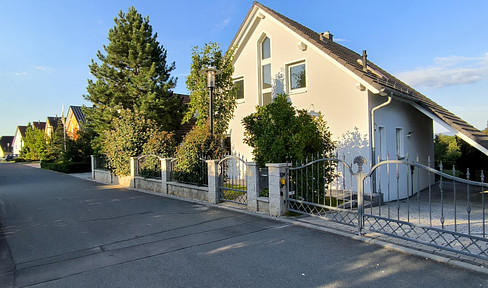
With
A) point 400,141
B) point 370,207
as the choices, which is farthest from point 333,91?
point 370,207

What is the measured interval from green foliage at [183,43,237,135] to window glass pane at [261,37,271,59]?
172 cm

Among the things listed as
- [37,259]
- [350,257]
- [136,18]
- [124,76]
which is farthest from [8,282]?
[136,18]

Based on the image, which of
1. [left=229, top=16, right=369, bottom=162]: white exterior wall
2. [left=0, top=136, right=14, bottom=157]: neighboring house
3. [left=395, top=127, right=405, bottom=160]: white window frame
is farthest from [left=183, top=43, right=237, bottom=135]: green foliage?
[left=0, top=136, right=14, bottom=157]: neighboring house

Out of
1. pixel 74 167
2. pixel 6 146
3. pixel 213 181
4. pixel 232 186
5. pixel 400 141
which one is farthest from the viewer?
pixel 6 146

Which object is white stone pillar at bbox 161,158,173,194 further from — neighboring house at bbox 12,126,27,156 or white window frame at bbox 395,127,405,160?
neighboring house at bbox 12,126,27,156

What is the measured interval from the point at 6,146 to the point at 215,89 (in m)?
109

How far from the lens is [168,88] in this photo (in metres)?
18.8

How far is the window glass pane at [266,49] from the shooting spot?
13.0 metres

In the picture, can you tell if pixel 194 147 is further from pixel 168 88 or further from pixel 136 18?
pixel 136 18

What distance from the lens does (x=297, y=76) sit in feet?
38.8

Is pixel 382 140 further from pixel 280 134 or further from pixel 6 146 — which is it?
pixel 6 146

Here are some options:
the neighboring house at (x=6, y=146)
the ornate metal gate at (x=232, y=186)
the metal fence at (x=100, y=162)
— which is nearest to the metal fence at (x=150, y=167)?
the ornate metal gate at (x=232, y=186)

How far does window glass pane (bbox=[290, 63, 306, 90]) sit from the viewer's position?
11.5m

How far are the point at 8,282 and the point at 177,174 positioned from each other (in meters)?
6.76
